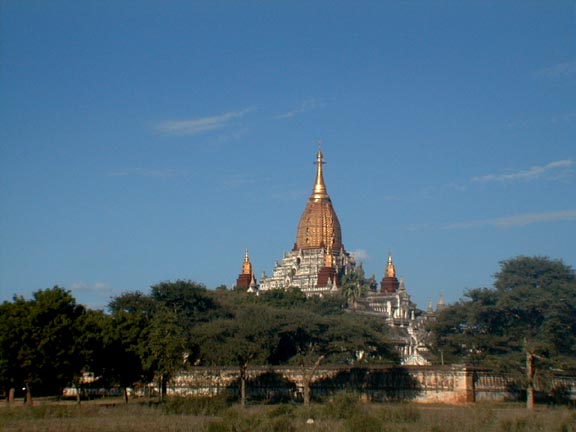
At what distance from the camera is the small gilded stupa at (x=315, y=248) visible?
134 metres

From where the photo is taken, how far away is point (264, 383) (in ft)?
192

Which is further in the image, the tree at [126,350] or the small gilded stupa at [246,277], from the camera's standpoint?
the small gilded stupa at [246,277]

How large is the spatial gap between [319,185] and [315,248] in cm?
988

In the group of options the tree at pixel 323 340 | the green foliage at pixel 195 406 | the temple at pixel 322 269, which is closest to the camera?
the green foliage at pixel 195 406

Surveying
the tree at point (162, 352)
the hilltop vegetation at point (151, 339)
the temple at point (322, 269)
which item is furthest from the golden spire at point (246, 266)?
the tree at point (162, 352)

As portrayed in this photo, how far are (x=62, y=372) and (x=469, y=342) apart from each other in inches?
1006

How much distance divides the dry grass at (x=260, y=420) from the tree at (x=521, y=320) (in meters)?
13.6

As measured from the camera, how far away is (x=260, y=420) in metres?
33.4

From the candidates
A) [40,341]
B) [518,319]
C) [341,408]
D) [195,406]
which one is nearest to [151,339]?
[40,341]

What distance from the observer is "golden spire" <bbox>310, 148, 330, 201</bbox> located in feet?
453

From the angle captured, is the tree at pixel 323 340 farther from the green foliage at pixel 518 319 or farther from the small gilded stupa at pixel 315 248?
the small gilded stupa at pixel 315 248

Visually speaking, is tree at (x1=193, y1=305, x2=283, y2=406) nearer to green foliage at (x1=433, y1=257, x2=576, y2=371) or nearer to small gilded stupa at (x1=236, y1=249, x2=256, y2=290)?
green foliage at (x1=433, y1=257, x2=576, y2=371)

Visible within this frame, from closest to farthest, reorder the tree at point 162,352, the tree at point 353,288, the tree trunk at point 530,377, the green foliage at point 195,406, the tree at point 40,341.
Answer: the green foliage at point 195,406, the tree at point 40,341, the tree at point 162,352, the tree trunk at point 530,377, the tree at point 353,288

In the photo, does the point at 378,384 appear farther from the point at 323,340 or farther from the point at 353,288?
the point at 353,288
